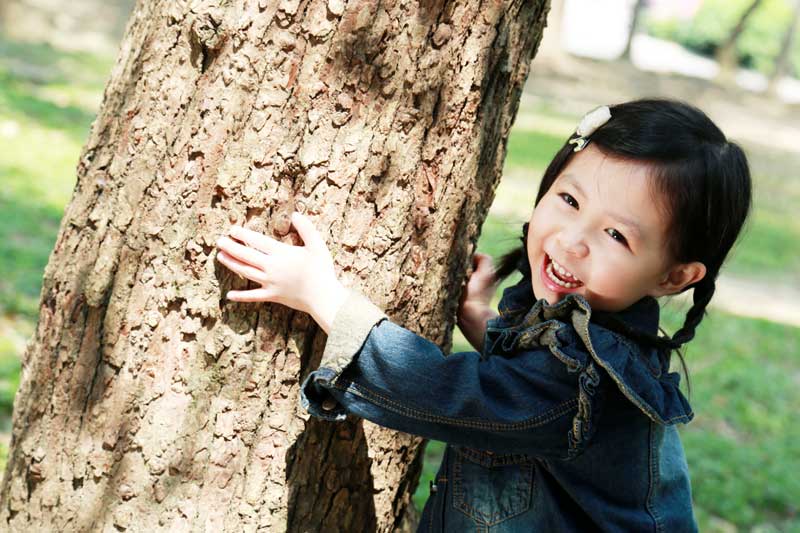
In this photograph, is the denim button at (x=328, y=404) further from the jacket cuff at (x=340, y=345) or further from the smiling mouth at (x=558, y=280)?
the smiling mouth at (x=558, y=280)

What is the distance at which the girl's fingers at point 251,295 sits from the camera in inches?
73.8

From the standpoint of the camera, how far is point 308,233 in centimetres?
189

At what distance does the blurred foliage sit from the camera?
27734mm

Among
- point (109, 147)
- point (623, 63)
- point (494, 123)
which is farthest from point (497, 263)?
point (623, 63)

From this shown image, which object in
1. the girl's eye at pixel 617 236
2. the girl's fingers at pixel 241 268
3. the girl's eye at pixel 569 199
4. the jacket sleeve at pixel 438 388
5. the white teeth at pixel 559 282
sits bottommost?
the jacket sleeve at pixel 438 388

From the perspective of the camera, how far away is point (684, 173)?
6.23 feet

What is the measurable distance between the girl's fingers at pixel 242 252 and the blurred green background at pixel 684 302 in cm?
76

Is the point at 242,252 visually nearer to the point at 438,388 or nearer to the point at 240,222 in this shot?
the point at 240,222

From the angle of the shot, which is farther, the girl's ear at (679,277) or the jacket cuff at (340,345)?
the girl's ear at (679,277)

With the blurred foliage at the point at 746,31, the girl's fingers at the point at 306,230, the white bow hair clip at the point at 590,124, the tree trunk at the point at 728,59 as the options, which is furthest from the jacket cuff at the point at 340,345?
the blurred foliage at the point at 746,31

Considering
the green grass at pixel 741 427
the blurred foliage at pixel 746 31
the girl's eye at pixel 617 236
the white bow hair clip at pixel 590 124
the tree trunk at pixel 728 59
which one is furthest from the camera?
the blurred foliage at pixel 746 31

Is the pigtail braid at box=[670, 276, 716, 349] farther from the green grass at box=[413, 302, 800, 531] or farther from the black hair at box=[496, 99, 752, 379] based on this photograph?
the green grass at box=[413, 302, 800, 531]

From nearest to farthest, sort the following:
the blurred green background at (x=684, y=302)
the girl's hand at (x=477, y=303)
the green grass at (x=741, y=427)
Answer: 1. the girl's hand at (x=477, y=303)
2. the green grass at (x=741, y=427)
3. the blurred green background at (x=684, y=302)

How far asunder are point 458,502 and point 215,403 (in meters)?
0.59
